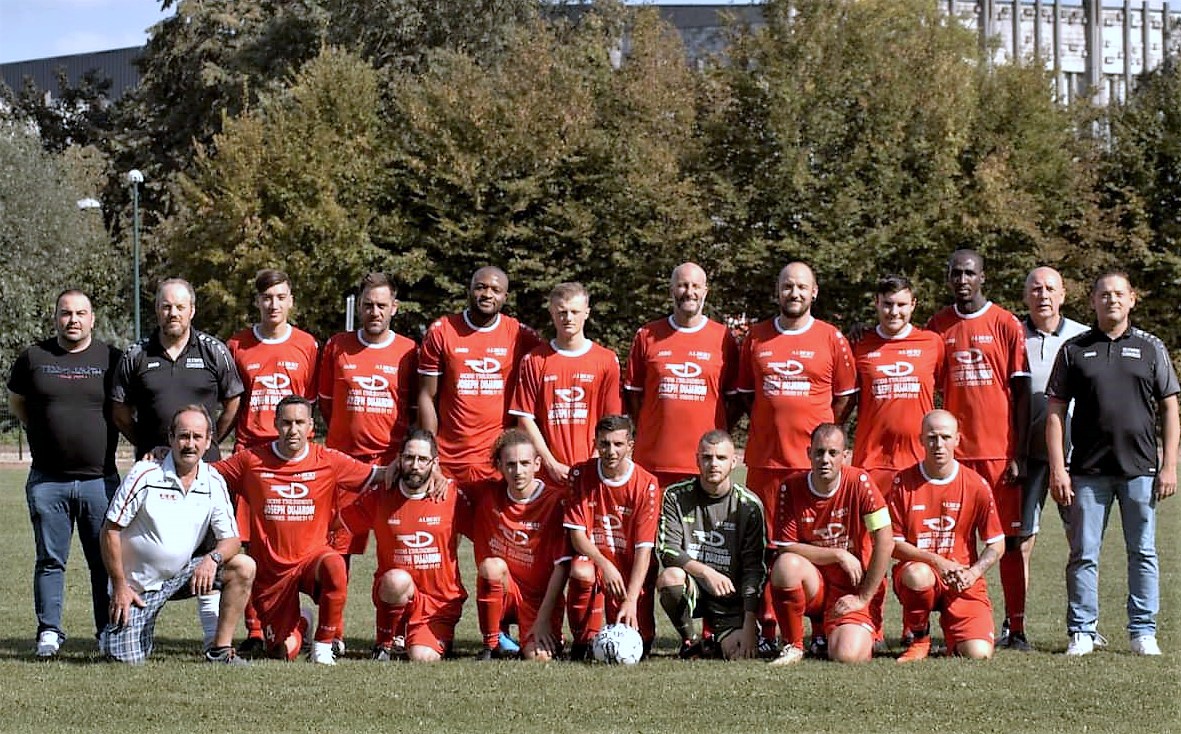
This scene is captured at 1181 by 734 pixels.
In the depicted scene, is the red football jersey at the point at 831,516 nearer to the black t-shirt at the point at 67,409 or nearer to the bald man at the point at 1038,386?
the bald man at the point at 1038,386

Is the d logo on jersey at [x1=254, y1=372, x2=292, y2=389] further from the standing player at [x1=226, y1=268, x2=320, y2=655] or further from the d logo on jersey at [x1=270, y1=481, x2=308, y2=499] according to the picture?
the d logo on jersey at [x1=270, y1=481, x2=308, y2=499]

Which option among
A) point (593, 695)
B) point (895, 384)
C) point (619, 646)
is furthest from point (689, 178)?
point (593, 695)

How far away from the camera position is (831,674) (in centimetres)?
761

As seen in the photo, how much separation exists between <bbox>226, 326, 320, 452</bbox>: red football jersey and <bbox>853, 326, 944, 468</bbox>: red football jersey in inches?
128

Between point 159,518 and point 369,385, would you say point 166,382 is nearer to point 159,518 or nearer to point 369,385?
point 159,518

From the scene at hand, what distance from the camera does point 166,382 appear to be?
27.5ft

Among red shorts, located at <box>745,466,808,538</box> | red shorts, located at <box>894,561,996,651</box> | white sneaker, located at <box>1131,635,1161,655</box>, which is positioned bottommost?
white sneaker, located at <box>1131,635,1161,655</box>

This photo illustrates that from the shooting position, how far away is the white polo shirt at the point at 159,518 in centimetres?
791

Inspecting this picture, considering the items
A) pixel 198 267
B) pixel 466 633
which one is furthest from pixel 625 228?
pixel 466 633

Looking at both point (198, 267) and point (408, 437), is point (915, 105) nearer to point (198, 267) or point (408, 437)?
point (198, 267)

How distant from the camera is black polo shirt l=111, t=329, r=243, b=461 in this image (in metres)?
8.36

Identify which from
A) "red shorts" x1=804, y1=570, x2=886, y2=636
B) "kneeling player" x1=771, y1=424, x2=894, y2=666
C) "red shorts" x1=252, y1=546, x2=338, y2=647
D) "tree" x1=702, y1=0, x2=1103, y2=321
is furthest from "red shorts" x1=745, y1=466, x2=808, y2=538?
"tree" x1=702, y1=0, x2=1103, y2=321

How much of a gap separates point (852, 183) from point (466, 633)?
2793 centimetres

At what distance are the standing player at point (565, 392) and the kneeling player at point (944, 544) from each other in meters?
1.77
